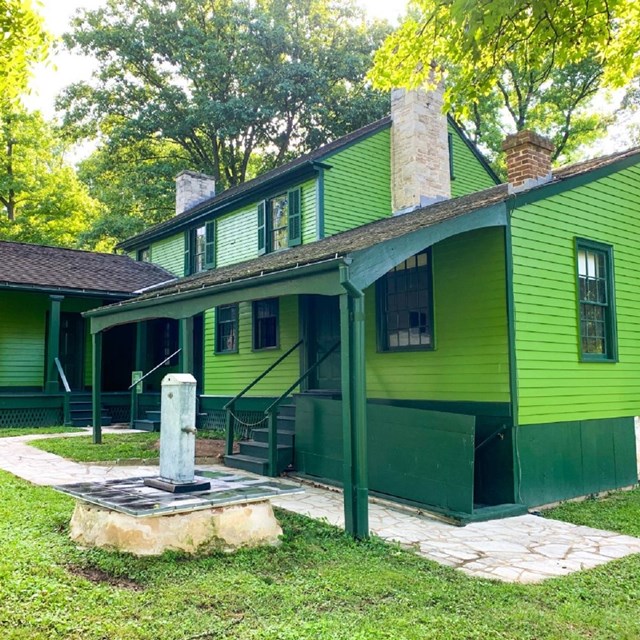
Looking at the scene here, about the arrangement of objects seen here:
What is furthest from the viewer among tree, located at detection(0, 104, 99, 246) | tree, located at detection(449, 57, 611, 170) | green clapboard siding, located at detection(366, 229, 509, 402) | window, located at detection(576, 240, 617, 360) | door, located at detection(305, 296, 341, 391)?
tree, located at detection(0, 104, 99, 246)

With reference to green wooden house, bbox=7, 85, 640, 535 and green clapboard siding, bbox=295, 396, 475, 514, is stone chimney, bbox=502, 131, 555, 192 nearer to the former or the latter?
green wooden house, bbox=7, 85, 640, 535

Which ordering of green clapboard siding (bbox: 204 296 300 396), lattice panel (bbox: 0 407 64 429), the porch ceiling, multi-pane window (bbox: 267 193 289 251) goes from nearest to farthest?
1. the porch ceiling
2. green clapboard siding (bbox: 204 296 300 396)
3. multi-pane window (bbox: 267 193 289 251)
4. lattice panel (bbox: 0 407 64 429)

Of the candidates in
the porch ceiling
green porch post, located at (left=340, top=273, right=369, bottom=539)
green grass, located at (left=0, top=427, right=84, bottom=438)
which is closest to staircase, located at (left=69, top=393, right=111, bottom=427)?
green grass, located at (left=0, top=427, right=84, bottom=438)

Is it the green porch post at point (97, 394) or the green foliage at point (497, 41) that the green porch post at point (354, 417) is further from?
the green porch post at point (97, 394)

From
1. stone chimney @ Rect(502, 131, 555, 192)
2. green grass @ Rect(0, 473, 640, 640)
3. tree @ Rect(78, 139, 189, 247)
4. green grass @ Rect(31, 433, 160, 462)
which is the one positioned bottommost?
green grass @ Rect(0, 473, 640, 640)

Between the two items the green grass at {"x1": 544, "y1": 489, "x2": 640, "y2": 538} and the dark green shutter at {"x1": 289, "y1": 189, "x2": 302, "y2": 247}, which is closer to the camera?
the green grass at {"x1": 544, "y1": 489, "x2": 640, "y2": 538}

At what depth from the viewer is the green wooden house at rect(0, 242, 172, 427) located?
14789 millimetres

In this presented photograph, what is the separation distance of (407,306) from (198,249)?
29.4 feet

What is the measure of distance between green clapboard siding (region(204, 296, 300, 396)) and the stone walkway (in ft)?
14.1

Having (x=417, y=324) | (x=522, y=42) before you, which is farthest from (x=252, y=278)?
(x=522, y=42)

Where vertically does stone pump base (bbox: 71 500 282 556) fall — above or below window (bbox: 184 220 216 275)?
below

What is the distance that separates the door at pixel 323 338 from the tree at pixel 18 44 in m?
5.55

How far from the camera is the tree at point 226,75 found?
26.0 m

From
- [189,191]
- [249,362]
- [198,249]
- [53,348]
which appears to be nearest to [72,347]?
[53,348]
